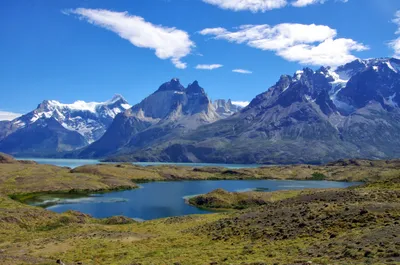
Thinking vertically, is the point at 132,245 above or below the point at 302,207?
below

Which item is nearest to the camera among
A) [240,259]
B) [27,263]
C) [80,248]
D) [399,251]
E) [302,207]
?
[399,251]

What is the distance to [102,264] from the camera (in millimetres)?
42125

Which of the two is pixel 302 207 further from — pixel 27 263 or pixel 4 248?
pixel 4 248

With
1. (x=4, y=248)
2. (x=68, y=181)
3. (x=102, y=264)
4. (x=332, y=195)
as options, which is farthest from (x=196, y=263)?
(x=68, y=181)

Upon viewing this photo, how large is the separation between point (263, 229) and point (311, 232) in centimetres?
822

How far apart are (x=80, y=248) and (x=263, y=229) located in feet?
82.3

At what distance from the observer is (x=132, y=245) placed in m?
54.1

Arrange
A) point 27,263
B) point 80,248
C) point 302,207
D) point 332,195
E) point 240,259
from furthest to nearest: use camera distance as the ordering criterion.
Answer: point 332,195 → point 302,207 → point 80,248 → point 27,263 → point 240,259

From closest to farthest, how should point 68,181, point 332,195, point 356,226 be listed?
point 356,226, point 332,195, point 68,181

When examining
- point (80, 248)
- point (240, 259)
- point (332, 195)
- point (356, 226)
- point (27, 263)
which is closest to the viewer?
point (240, 259)

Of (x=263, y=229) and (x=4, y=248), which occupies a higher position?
(x=263, y=229)

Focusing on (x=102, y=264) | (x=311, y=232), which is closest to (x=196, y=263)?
(x=102, y=264)

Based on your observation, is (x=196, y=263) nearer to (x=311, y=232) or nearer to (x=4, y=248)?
(x=311, y=232)

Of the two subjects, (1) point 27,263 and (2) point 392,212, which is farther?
(2) point 392,212
